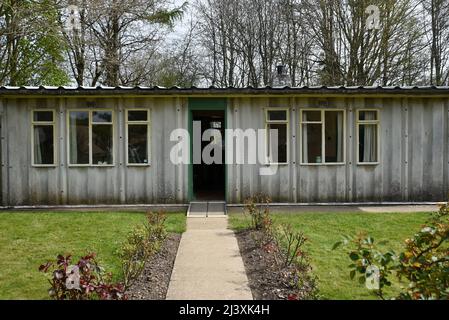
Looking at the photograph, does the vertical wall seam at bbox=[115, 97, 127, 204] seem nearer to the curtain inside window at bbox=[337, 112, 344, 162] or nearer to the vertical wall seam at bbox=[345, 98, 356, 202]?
the curtain inside window at bbox=[337, 112, 344, 162]

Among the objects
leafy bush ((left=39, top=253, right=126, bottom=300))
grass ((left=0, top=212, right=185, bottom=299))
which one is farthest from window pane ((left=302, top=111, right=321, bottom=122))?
leafy bush ((left=39, top=253, right=126, bottom=300))

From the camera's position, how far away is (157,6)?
797 inches

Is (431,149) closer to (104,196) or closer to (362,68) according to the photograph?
(104,196)

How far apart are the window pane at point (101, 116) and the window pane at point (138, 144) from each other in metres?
0.58

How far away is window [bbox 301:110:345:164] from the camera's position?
977cm

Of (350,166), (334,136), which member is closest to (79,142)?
(334,136)

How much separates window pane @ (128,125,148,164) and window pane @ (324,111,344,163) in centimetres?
470

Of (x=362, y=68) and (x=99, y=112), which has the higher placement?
(x=362, y=68)

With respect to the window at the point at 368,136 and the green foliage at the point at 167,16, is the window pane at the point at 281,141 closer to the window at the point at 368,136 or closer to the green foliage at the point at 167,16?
the window at the point at 368,136

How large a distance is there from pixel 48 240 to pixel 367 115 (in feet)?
26.2

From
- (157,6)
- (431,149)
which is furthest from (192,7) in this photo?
(431,149)

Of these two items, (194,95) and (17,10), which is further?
(17,10)
